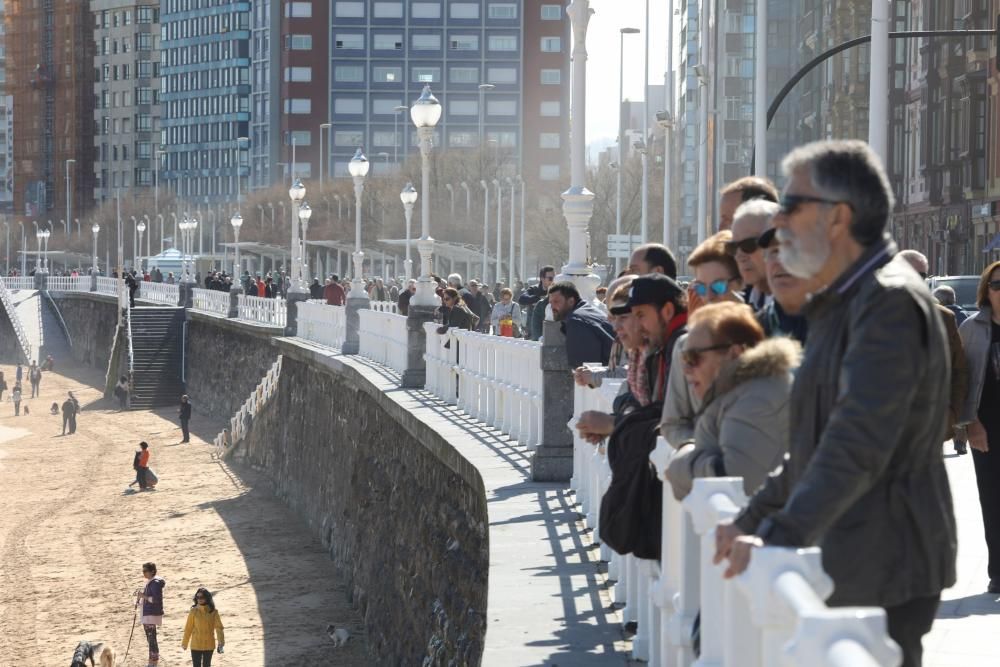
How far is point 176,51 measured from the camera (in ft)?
Result: 512

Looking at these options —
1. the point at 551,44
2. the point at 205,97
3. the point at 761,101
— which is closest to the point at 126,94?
the point at 205,97

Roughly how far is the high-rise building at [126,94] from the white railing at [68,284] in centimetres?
6961

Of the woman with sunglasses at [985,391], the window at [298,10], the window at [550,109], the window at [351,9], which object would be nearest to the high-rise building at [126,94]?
the window at [298,10]

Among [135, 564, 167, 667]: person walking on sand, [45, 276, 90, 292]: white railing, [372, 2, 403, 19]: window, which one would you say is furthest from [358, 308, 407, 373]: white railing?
[372, 2, 403, 19]: window

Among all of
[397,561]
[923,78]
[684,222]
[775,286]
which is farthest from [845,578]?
[684,222]

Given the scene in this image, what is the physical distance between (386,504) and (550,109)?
12193 cm

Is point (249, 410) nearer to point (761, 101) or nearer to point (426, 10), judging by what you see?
point (761, 101)

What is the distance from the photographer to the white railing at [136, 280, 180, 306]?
66438mm

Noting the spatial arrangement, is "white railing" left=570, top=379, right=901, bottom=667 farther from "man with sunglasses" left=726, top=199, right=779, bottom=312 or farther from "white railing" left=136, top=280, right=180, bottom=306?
"white railing" left=136, top=280, right=180, bottom=306

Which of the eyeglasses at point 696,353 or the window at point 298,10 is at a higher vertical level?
the window at point 298,10

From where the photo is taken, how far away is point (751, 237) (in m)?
5.80

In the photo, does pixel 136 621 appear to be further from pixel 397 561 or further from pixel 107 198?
pixel 107 198

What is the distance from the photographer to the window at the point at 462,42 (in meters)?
143

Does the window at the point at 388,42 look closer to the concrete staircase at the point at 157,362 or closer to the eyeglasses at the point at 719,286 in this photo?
the concrete staircase at the point at 157,362
